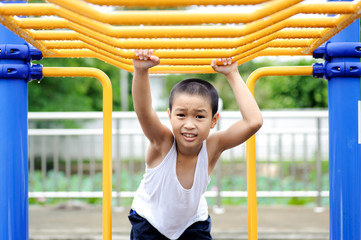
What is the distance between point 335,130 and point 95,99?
15.1 m

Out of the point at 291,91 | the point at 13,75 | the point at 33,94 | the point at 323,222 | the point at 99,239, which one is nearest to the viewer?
the point at 13,75

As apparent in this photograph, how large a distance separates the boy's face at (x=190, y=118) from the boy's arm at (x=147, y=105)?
8cm

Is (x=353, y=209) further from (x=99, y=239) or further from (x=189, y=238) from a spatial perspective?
(x=99, y=239)

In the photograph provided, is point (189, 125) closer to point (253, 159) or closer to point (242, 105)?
point (242, 105)

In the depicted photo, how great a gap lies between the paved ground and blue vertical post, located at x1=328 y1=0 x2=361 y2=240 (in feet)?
7.41

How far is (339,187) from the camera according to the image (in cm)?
176

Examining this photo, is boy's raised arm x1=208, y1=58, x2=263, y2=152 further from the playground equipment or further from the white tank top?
the white tank top

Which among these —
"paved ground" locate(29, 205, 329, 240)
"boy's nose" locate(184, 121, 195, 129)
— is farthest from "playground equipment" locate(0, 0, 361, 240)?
"paved ground" locate(29, 205, 329, 240)

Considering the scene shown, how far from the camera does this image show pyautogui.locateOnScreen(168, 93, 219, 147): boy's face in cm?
160

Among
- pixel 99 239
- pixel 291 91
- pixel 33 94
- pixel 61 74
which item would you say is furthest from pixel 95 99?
pixel 61 74

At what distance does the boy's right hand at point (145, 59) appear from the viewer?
1403mm

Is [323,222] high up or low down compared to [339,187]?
down

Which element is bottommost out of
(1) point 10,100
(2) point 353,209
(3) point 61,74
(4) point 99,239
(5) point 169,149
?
(4) point 99,239

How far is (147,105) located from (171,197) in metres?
0.38
